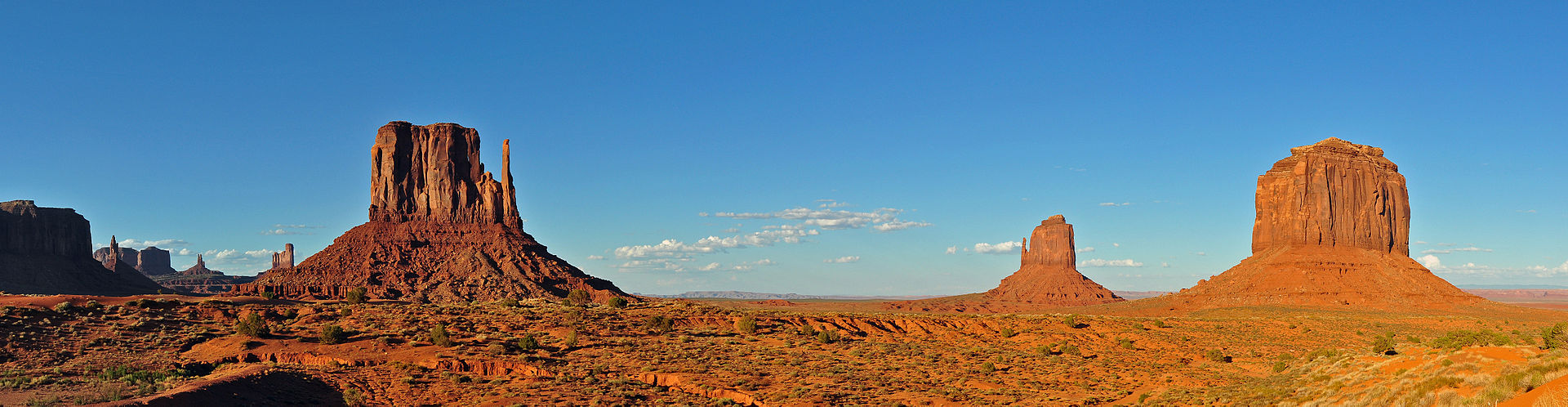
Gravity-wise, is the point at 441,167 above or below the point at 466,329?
above

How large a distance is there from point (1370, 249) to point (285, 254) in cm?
20090

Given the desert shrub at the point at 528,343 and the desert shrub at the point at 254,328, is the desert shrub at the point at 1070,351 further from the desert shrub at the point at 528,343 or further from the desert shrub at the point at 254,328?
the desert shrub at the point at 254,328

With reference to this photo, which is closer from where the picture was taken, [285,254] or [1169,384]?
[1169,384]

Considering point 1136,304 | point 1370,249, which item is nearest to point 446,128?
point 1136,304

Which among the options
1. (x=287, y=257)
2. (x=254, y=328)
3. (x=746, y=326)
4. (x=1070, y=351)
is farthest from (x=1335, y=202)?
(x=287, y=257)

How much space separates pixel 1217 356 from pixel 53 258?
146853mm

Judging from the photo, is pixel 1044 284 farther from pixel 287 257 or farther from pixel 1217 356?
pixel 287 257

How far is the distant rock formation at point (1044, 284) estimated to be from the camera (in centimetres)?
13625

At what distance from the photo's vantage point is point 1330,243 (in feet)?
331

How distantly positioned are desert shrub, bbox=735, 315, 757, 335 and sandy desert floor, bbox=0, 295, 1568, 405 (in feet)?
1.51

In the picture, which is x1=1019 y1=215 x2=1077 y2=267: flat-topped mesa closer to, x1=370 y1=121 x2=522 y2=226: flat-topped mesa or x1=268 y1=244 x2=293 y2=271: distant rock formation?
x1=370 y1=121 x2=522 y2=226: flat-topped mesa

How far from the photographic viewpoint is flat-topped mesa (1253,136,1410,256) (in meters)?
101

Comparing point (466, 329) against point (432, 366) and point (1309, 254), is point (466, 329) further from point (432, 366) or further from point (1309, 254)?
point (1309, 254)

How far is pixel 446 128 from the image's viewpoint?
343 ft
